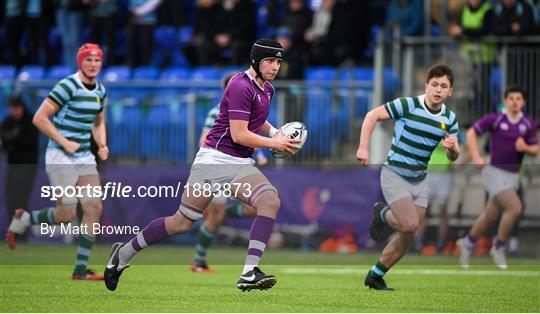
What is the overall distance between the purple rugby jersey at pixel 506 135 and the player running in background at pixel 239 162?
624 centimetres

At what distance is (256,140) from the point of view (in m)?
11.1

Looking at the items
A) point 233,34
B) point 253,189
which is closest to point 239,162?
point 253,189

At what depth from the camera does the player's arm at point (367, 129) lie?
11883mm

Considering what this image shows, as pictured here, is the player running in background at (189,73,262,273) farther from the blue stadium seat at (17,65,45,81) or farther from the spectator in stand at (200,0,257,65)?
the blue stadium seat at (17,65,45,81)

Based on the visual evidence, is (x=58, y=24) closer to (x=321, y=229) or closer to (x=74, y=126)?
(x=321, y=229)

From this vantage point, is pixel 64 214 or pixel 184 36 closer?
pixel 64 214

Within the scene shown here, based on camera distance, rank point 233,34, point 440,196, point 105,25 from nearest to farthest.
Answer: point 440,196 < point 233,34 < point 105,25

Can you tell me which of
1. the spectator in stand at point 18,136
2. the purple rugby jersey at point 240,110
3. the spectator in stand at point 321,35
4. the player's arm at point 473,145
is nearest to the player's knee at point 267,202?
the purple rugby jersey at point 240,110

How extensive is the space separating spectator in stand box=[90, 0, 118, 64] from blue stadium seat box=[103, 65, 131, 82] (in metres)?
0.60

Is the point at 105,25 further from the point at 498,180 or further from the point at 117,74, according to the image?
the point at 498,180

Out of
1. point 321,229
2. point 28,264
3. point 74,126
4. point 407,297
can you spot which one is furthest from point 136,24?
point 407,297

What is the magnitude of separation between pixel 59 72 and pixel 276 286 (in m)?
12.4

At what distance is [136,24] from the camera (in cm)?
2467

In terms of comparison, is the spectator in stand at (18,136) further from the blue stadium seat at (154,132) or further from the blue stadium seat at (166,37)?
the blue stadium seat at (166,37)
